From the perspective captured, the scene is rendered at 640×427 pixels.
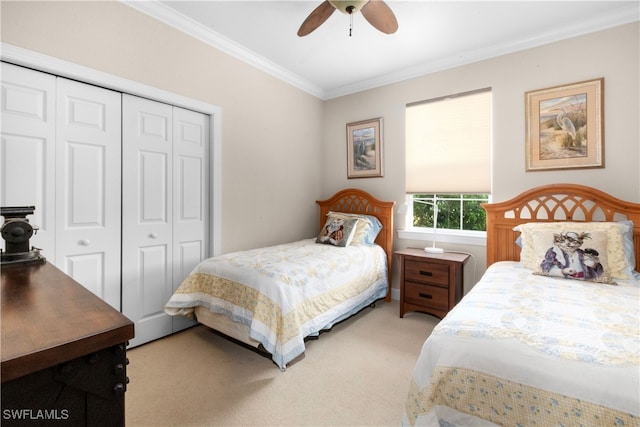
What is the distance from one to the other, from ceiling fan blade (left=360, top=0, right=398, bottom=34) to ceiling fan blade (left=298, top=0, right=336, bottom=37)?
24 cm

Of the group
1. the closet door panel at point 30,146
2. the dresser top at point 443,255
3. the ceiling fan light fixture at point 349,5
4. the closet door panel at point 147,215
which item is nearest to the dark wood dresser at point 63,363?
the closet door panel at point 30,146

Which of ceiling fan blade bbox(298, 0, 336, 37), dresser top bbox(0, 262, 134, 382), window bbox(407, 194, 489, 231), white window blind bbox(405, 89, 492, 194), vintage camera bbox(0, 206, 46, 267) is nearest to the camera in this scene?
dresser top bbox(0, 262, 134, 382)

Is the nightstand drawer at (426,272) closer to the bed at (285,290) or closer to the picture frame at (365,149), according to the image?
the bed at (285,290)

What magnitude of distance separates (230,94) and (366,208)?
6.76ft

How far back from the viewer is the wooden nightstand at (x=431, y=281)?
283 cm

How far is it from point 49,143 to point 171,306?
4.67 ft

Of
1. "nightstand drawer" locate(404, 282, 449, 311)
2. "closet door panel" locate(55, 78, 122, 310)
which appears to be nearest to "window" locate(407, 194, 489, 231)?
"nightstand drawer" locate(404, 282, 449, 311)

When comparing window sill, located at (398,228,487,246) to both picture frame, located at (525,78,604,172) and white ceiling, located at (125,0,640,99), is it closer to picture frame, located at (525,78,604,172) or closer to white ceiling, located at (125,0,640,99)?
picture frame, located at (525,78,604,172)

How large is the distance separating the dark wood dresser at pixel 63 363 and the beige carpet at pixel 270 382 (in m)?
1.17

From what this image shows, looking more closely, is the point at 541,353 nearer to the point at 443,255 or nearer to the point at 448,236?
the point at 443,255

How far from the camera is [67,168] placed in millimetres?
2111

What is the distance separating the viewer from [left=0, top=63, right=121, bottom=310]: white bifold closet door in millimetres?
1907

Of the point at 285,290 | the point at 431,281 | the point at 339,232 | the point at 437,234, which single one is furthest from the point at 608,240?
the point at 285,290

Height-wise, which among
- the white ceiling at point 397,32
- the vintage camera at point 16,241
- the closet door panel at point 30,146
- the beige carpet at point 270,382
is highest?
the white ceiling at point 397,32
